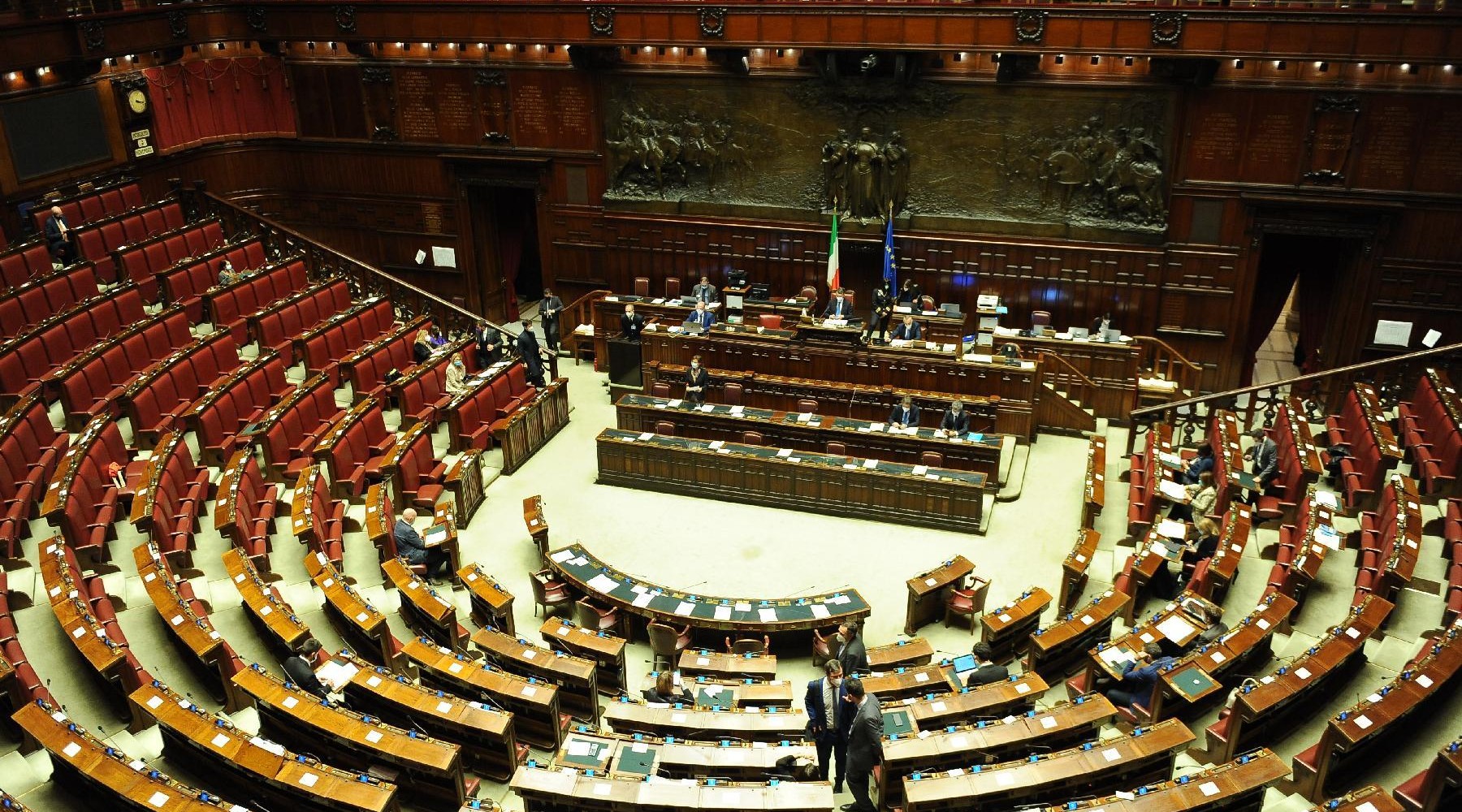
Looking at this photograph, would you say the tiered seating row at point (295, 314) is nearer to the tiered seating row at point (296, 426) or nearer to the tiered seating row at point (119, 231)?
the tiered seating row at point (296, 426)

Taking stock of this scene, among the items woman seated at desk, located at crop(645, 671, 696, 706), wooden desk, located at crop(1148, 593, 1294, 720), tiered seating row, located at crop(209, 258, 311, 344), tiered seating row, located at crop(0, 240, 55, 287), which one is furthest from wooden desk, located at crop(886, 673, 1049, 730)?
tiered seating row, located at crop(0, 240, 55, 287)

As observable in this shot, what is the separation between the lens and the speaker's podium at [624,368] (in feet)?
48.3

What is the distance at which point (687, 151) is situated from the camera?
1574cm

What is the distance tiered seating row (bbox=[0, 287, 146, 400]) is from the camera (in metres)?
11.3

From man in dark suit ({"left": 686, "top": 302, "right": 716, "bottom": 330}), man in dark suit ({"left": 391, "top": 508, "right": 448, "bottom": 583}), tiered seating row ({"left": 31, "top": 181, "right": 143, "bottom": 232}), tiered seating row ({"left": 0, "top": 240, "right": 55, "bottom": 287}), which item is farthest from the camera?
man in dark suit ({"left": 686, "top": 302, "right": 716, "bottom": 330})

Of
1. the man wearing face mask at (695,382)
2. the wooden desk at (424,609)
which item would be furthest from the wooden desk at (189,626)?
the man wearing face mask at (695,382)

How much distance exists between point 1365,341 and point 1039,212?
14.6 feet

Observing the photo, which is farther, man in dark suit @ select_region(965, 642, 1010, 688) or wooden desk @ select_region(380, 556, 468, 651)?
wooden desk @ select_region(380, 556, 468, 651)

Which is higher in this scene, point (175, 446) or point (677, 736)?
point (175, 446)

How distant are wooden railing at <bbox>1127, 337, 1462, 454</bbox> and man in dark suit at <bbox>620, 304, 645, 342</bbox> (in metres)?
6.68

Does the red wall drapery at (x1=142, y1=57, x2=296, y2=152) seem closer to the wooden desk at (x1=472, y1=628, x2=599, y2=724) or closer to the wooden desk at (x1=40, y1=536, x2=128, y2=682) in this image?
the wooden desk at (x1=40, y1=536, x2=128, y2=682)

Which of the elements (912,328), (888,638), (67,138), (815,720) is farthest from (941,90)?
(67,138)

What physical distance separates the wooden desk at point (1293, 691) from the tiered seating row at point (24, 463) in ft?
32.2

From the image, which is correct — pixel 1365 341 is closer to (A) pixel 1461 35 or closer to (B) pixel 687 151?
(A) pixel 1461 35
